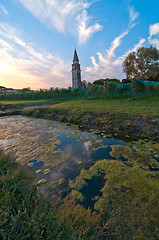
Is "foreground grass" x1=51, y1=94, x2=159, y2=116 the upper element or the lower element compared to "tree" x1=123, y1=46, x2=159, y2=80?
lower

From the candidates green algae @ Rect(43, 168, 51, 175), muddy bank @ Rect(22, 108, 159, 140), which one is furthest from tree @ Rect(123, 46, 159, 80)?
green algae @ Rect(43, 168, 51, 175)

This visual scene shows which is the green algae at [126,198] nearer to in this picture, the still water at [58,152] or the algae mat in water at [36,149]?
the still water at [58,152]

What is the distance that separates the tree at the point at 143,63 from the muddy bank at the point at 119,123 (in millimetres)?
31917

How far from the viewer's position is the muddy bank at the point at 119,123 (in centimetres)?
650

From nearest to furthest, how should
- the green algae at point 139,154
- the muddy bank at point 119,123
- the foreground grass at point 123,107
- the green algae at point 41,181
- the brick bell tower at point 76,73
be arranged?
the green algae at point 41,181 < the green algae at point 139,154 < the muddy bank at point 119,123 < the foreground grass at point 123,107 < the brick bell tower at point 76,73

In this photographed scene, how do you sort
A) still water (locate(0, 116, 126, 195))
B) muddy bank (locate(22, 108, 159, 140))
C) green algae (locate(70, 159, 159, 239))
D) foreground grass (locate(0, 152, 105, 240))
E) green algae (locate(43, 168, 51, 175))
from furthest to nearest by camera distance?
muddy bank (locate(22, 108, 159, 140)), still water (locate(0, 116, 126, 195)), green algae (locate(43, 168, 51, 175)), green algae (locate(70, 159, 159, 239)), foreground grass (locate(0, 152, 105, 240))

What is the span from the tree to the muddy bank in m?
31.9

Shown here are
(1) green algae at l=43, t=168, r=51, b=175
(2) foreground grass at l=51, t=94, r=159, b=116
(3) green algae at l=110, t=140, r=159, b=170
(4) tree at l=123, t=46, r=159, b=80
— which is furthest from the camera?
(4) tree at l=123, t=46, r=159, b=80

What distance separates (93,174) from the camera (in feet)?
11.9

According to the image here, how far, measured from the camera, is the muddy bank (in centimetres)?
650

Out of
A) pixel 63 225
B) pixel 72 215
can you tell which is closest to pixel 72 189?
pixel 72 215

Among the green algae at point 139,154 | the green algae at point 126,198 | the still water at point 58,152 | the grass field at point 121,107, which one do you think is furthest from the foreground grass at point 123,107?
the green algae at point 126,198

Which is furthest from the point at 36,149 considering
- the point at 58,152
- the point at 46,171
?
the point at 46,171

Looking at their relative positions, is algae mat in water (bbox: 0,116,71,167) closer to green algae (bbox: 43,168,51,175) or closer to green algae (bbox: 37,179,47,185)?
green algae (bbox: 43,168,51,175)
